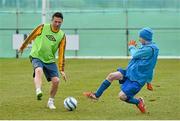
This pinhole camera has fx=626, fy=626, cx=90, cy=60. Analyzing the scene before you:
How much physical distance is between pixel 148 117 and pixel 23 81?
307 inches

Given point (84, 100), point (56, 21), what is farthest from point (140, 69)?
point (84, 100)

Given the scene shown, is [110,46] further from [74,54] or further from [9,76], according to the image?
[9,76]

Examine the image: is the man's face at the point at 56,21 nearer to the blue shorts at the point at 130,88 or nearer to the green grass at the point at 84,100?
the green grass at the point at 84,100

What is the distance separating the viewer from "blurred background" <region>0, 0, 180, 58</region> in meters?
32.5

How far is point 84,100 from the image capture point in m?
13.0

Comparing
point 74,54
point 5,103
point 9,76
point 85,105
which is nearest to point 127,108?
point 85,105

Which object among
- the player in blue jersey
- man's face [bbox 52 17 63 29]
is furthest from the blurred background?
the player in blue jersey

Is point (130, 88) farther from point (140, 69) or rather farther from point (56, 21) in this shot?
point (56, 21)

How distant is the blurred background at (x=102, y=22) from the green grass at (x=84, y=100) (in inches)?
471

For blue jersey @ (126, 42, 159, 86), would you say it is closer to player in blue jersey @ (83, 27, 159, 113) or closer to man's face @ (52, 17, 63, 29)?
player in blue jersey @ (83, 27, 159, 113)

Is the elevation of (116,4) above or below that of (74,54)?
above

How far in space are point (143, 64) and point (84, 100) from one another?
8.22 ft

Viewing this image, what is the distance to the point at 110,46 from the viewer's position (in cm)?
3259

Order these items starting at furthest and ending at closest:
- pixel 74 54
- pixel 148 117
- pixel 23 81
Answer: pixel 74 54
pixel 23 81
pixel 148 117
